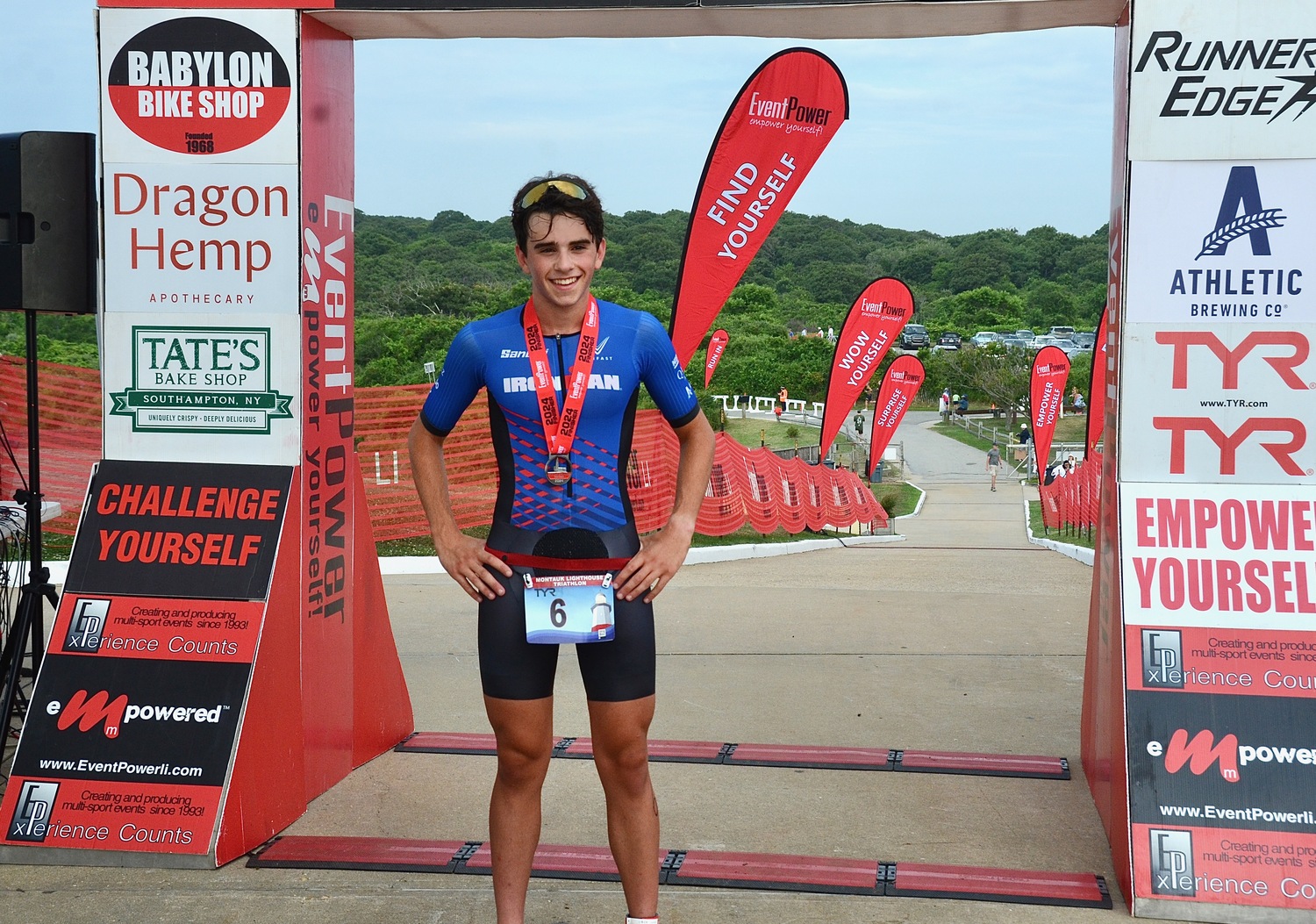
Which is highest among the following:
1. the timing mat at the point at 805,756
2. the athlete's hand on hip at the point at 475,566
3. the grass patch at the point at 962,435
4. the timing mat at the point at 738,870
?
the athlete's hand on hip at the point at 475,566

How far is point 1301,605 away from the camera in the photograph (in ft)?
14.0

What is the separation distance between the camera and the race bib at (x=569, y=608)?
10.9ft

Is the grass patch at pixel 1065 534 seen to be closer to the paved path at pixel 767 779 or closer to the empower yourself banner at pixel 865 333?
the empower yourself banner at pixel 865 333

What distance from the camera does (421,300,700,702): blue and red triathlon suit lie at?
11.0 ft

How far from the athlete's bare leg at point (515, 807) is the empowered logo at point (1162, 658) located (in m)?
2.07

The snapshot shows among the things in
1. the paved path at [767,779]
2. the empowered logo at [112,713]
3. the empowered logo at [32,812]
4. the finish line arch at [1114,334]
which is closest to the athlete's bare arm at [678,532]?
the paved path at [767,779]

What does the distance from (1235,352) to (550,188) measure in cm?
243

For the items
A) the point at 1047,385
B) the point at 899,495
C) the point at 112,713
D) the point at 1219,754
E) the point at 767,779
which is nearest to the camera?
the point at 1219,754

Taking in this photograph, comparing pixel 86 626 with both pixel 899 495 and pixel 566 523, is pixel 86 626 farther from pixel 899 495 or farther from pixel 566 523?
pixel 899 495

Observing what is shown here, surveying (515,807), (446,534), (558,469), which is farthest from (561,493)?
(515,807)

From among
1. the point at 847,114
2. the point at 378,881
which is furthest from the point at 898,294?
the point at 378,881

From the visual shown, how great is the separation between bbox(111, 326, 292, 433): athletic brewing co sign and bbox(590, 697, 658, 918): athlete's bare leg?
2.12 m

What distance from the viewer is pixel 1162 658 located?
4289mm

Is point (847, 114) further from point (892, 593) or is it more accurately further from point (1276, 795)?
point (1276, 795)
